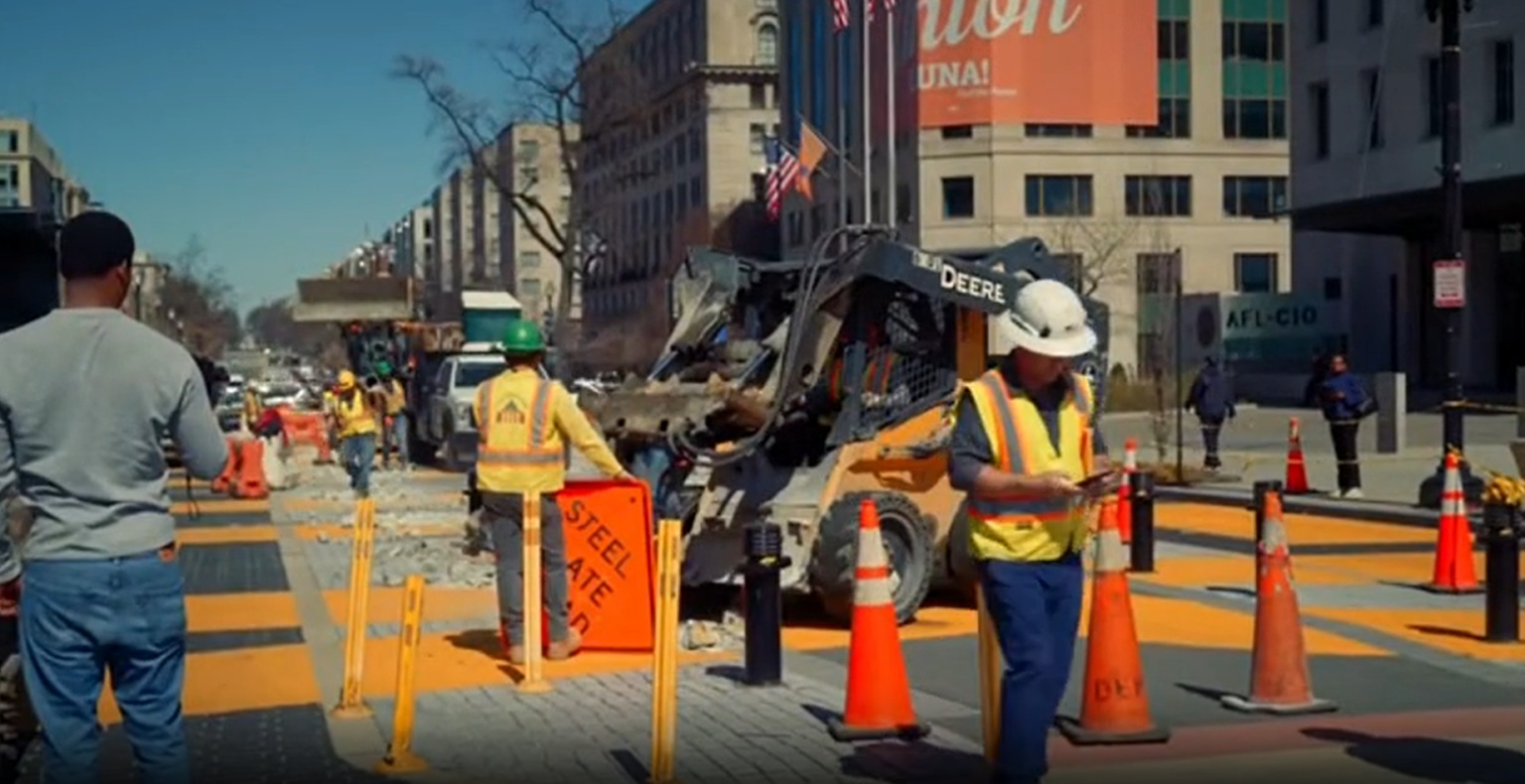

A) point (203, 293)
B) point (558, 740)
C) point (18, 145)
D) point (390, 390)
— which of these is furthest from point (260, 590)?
point (203, 293)

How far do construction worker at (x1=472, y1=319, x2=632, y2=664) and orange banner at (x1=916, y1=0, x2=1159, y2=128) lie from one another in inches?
1496

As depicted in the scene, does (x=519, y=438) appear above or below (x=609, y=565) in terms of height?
above

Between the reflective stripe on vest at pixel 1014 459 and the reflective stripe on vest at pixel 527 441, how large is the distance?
165 inches

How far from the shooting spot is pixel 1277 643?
9.04m

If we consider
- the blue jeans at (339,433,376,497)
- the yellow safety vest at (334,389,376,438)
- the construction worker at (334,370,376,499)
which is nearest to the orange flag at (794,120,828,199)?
the yellow safety vest at (334,389,376,438)

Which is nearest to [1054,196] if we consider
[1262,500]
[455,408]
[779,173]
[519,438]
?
[779,173]

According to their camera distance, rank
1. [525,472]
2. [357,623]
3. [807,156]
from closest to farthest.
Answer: [357,623], [525,472], [807,156]

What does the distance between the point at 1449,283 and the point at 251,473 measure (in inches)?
622

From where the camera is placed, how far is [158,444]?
5.46 meters

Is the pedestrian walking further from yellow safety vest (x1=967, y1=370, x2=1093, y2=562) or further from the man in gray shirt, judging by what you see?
the man in gray shirt

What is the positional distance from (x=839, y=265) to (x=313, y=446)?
84.5 feet

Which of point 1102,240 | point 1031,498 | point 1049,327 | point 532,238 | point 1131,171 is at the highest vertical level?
point 1131,171

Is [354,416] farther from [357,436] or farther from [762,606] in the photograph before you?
[762,606]

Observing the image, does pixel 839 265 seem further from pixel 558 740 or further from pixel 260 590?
pixel 260 590
